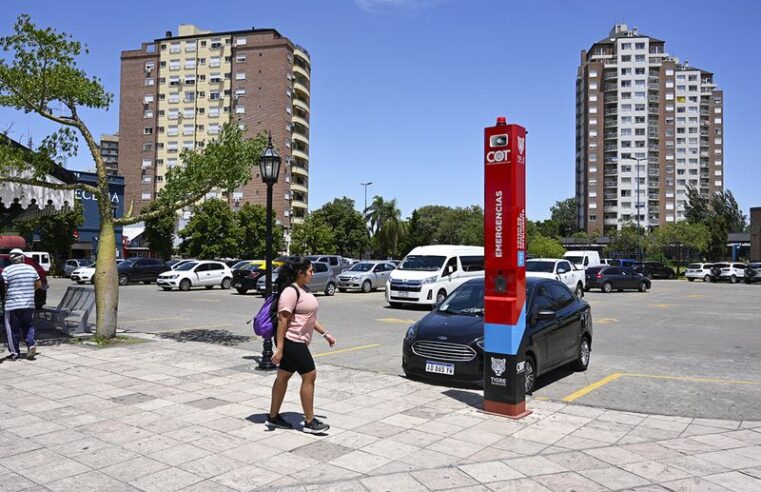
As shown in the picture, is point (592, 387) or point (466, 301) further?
point (466, 301)

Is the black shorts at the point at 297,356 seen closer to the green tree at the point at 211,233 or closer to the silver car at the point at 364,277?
the silver car at the point at 364,277

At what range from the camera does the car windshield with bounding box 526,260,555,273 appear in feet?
81.5

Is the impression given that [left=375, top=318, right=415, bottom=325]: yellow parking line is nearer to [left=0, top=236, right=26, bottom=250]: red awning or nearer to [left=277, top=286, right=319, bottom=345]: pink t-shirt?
[left=277, top=286, right=319, bottom=345]: pink t-shirt

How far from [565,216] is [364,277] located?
4334 inches

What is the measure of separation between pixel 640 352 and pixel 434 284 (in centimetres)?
959

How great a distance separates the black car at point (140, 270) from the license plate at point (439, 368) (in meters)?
31.7

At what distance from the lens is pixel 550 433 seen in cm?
604

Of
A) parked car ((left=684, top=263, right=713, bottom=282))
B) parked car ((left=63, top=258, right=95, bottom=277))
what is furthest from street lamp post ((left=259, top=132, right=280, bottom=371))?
parked car ((left=684, top=263, right=713, bottom=282))

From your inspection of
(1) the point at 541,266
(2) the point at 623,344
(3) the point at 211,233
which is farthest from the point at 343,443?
(3) the point at 211,233

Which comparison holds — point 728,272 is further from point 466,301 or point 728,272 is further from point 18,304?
point 18,304

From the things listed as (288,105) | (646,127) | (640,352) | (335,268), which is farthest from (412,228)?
(640,352)

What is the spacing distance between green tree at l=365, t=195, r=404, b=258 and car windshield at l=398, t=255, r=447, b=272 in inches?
2378

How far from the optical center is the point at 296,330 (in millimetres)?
5652

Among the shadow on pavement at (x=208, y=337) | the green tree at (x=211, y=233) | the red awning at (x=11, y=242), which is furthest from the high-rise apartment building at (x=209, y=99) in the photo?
the shadow on pavement at (x=208, y=337)
